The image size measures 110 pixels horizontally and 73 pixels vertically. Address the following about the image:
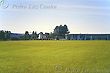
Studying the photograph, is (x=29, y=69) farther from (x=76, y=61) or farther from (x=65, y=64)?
(x=76, y=61)

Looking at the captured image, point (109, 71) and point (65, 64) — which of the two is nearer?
point (109, 71)

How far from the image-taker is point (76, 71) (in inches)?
283

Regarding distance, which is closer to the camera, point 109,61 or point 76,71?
point 76,71

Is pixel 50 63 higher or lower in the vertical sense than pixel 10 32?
lower

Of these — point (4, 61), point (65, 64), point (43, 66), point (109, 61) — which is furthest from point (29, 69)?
point (109, 61)

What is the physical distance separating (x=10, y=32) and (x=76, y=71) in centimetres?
326

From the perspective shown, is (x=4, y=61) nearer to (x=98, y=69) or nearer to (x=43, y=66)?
(x=43, y=66)

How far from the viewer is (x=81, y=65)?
26.3 ft

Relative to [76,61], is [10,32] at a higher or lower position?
higher

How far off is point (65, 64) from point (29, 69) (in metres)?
1.24

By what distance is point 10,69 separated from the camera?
7516mm

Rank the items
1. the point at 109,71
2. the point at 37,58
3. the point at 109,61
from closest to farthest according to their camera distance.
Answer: the point at 109,71
the point at 109,61
the point at 37,58

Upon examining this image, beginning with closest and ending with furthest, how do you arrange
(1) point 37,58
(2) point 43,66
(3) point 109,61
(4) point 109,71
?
(4) point 109,71 < (2) point 43,66 < (3) point 109,61 < (1) point 37,58

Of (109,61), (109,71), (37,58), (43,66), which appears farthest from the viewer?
(37,58)
